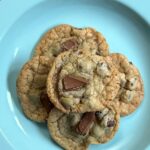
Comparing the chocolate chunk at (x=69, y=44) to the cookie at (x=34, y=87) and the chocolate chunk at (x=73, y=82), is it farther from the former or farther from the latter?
the chocolate chunk at (x=73, y=82)

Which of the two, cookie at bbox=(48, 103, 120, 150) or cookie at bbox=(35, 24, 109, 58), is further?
cookie at bbox=(35, 24, 109, 58)

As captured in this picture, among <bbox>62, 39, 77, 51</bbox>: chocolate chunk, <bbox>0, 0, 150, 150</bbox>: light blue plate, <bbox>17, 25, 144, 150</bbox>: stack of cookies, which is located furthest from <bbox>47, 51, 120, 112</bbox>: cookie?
<bbox>0, 0, 150, 150</bbox>: light blue plate

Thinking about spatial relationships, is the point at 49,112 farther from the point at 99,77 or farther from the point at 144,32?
the point at 144,32

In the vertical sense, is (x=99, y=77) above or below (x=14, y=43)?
below

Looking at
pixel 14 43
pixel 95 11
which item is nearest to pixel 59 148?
pixel 14 43

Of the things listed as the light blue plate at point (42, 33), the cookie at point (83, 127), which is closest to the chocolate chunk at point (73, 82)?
the cookie at point (83, 127)

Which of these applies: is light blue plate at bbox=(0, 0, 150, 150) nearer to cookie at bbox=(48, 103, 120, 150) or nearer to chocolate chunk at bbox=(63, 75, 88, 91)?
cookie at bbox=(48, 103, 120, 150)

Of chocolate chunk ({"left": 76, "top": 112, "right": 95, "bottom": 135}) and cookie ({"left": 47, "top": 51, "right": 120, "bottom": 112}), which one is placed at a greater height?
cookie ({"left": 47, "top": 51, "right": 120, "bottom": 112})
